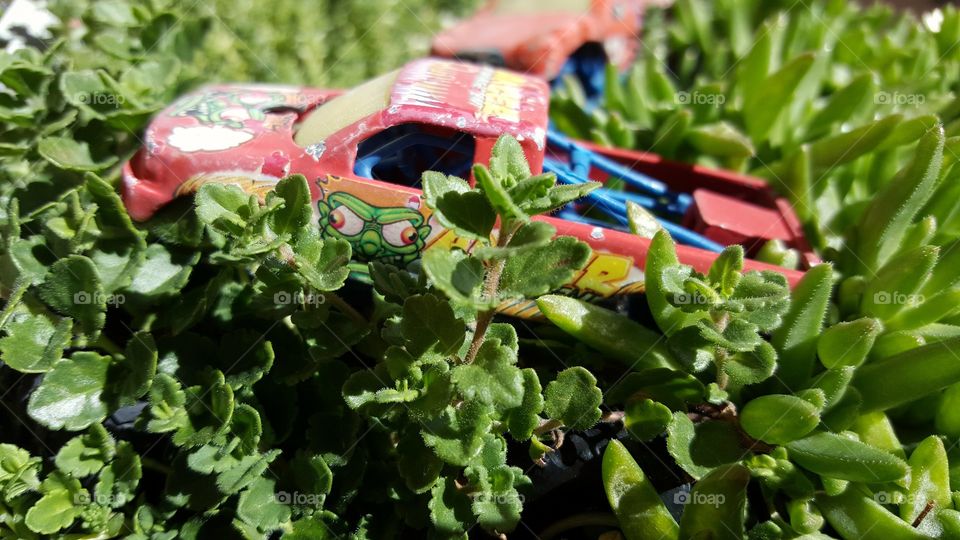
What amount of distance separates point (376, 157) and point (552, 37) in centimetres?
202

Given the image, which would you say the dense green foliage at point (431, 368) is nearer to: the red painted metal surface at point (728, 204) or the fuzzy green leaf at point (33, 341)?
the fuzzy green leaf at point (33, 341)

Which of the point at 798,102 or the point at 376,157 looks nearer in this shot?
the point at 376,157

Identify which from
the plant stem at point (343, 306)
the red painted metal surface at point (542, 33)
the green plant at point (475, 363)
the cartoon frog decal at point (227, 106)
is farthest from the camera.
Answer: the red painted metal surface at point (542, 33)

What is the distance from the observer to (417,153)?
6.72ft

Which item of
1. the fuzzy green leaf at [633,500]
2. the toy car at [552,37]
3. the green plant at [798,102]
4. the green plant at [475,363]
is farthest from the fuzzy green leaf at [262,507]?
the toy car at [552,37]

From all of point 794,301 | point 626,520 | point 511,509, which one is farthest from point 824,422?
point 511,509

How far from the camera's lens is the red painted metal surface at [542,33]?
11.9 feet

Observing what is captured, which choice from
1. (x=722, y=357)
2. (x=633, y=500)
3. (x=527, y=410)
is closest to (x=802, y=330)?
(x=722, y=357)

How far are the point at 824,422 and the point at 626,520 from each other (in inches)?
20.5

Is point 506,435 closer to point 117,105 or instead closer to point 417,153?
point 417,153

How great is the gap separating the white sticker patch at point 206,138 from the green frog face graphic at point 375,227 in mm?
297

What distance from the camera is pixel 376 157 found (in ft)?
6.56

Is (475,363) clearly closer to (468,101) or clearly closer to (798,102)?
(468,101)

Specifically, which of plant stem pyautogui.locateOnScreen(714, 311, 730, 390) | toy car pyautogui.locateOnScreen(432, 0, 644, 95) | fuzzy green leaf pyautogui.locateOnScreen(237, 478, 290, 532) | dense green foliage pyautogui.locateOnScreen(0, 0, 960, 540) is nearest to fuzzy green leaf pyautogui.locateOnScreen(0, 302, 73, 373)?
dense green foliage pyautogui.locateOnScreen(0, 0, 960, 540)
